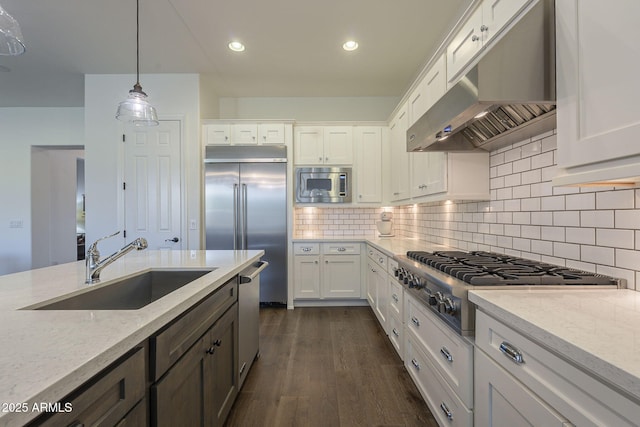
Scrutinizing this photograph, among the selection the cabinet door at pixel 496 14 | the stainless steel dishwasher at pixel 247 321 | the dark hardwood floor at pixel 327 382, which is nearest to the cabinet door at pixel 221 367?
the stainless steel dishwasher at pixel 247 321

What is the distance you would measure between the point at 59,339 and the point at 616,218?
1917 mm

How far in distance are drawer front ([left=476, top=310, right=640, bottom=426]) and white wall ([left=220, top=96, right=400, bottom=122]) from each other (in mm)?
3619

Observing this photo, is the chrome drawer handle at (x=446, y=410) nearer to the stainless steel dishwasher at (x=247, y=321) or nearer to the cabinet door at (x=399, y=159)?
the stainless steel dishwasher at (x=247, y=321)

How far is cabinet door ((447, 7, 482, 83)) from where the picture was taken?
1.53m

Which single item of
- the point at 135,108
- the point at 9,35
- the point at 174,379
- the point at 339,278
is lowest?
the point at 339,278

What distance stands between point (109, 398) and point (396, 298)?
192cm

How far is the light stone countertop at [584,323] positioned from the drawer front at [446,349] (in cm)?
27


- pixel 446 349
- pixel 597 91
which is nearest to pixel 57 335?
pixel 446 349

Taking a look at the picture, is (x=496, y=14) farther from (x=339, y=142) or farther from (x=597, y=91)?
(x=339, y=142)

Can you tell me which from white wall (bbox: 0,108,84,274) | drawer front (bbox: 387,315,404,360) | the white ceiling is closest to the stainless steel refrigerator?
the white ceiling

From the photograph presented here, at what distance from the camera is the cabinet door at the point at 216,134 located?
3.53 meters

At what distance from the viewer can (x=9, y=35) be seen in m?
1.37

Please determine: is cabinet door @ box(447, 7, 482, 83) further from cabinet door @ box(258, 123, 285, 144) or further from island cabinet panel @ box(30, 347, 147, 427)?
cabinet door @ box(258, 123, 285, 144)

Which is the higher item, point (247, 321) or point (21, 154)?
point (21, 154)
